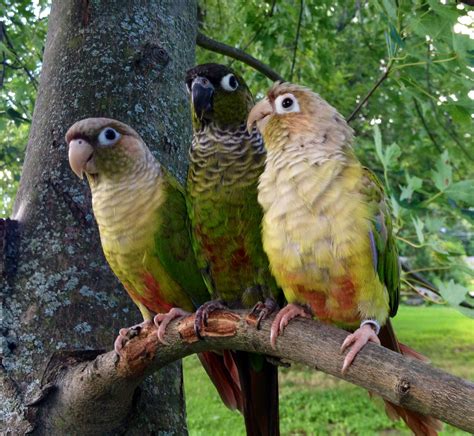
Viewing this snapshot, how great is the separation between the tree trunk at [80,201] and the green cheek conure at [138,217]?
0.17m

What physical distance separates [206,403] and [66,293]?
5767 millimetres

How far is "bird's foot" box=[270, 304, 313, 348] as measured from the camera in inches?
51.3

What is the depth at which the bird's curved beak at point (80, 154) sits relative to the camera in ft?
5.74

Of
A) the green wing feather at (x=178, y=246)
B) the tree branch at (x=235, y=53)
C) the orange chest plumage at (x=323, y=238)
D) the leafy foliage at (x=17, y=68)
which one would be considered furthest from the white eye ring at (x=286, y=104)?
the leafy foliage at (x=17, y=68)

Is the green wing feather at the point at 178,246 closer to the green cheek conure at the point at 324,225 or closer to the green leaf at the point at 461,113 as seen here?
the green cheek conure at the point at 324,225

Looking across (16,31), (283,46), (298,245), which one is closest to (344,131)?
(298,245)

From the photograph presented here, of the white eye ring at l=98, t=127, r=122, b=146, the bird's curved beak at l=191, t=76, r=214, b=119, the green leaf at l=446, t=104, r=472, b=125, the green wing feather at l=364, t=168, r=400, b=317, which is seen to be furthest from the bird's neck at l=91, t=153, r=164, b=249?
the green leaf at l=446, t=104, r=472, b=125

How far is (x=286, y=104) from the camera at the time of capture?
1.65 m

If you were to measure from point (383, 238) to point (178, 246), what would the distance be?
0.68 m

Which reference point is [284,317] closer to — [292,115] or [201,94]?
A: [292,115]

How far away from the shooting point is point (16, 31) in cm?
→ 471

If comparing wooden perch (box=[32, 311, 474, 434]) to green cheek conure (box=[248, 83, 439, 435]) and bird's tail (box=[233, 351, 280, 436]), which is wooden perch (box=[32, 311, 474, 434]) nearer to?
green cheek conure (box=[248, 83, 439, 435])

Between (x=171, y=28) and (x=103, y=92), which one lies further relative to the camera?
(x=171, y=28)

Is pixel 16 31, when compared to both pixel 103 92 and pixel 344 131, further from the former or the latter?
pixel 344 131
